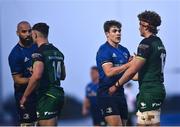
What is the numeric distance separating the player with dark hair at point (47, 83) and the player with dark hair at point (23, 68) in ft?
2.00

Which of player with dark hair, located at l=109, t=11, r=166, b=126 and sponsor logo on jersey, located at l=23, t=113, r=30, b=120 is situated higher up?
player with dark hair, located at l=109, t=11, r=166, b=126

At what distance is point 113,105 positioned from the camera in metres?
9.41

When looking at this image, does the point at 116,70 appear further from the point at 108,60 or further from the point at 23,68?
the point at 23,68

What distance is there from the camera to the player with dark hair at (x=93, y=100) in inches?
536

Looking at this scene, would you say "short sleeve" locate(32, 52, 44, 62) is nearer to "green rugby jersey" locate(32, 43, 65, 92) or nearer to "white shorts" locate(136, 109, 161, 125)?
"green rugby jersey" locate(32, 43, 65, 92)

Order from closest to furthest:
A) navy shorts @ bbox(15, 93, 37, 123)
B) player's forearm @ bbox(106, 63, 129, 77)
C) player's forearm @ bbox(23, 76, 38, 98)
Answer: player's forearm @ bbox(23, 76, 38, 98) → player's forearm @ bbox(106, 63, 129, 77) → navy shorts @ bbox(15, 93, 37, 123)

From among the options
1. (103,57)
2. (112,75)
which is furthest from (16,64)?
(112,75)

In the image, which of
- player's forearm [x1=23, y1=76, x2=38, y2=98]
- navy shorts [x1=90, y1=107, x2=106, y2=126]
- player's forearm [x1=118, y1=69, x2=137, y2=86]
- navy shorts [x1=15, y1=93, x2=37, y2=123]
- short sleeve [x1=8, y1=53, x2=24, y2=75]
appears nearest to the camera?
player's forearm [x1=118, y1=69, x2=137, y2=86]

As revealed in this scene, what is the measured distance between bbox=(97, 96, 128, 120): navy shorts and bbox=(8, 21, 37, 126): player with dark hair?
38.7 inches

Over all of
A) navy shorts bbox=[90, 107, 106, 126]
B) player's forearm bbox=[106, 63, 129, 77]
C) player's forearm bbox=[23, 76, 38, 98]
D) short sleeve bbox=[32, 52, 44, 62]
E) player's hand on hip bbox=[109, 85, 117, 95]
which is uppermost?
short sleeve bbox=[32, 52, 44, 62]

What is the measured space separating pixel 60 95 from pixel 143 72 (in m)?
1.24

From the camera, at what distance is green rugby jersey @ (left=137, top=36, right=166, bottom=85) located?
8.41m

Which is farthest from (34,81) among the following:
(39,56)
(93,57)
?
(93,57)

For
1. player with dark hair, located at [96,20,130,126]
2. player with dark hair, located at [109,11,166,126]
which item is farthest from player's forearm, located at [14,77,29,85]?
player with dark hair, located at [109,11,166,126]
